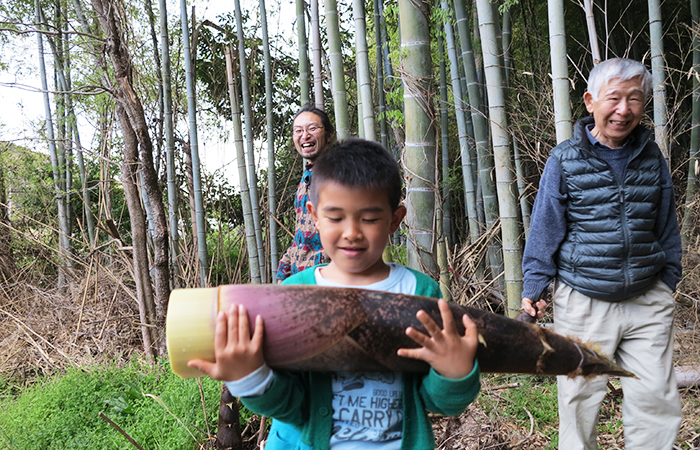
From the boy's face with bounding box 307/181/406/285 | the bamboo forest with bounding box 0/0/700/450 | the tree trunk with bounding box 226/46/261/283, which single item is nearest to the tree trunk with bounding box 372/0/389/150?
the bamboo forest with bounding box 0/0/700/450

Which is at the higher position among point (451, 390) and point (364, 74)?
point (364, 74)

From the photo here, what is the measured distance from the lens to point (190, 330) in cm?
99

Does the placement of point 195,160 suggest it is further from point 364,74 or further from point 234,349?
point 234,349

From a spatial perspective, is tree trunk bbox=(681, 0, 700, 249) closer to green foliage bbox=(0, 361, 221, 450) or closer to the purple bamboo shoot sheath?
green foliage bbox=(0, 361, 221, 450)

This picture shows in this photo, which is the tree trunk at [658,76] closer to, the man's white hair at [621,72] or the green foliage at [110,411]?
the man's white hair at [621,72]

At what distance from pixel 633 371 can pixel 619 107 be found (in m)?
1.05

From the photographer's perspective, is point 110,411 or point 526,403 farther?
point 110,411

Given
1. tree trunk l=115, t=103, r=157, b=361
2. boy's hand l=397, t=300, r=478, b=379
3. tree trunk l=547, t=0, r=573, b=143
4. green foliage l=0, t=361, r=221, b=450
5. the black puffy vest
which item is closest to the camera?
boy's hand l=397, t=300, r=478, b=379

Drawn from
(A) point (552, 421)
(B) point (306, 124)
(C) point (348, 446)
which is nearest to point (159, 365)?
(B) point (306, 124)

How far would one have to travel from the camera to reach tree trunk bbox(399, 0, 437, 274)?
265 centimetres

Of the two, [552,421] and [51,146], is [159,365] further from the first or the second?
[51,146]

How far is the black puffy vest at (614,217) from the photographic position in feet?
6.80

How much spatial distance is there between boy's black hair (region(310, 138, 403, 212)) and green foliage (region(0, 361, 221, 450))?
2.06 metres

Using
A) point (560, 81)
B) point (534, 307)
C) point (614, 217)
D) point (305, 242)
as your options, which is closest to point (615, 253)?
point (614, 217)
